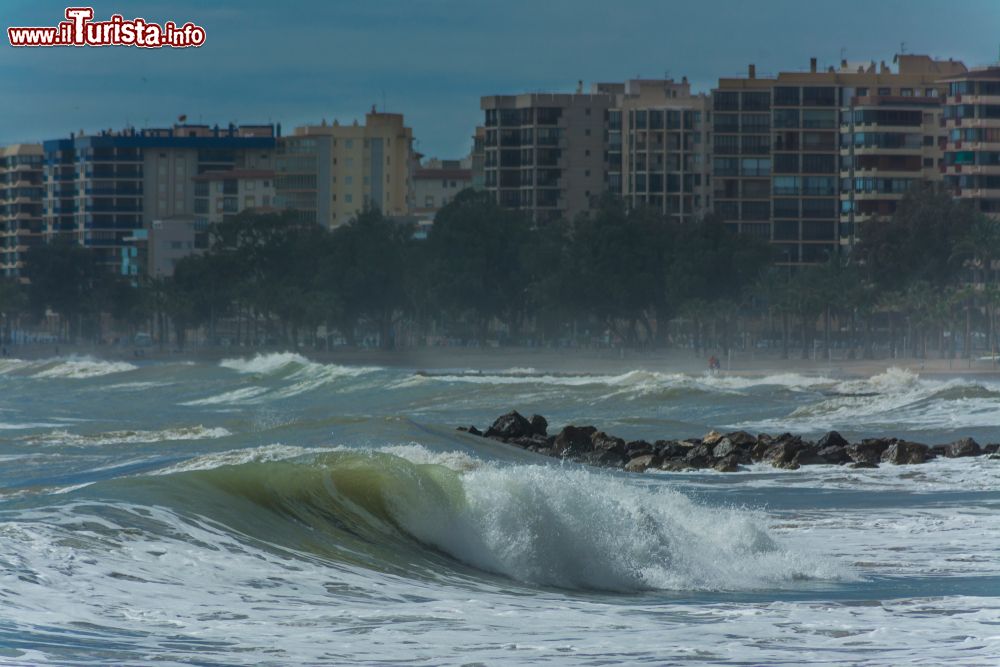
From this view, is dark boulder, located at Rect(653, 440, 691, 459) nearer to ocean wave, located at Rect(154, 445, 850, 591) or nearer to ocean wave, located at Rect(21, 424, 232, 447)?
ocean wave, located at Rect(21, 424, 232, 447)

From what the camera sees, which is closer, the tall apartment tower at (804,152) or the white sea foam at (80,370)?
the white sea foam at (80,370)

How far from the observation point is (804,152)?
175 metres

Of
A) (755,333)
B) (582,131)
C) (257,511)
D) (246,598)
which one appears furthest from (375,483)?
(582,131)

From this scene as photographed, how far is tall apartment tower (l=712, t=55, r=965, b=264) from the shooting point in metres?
170

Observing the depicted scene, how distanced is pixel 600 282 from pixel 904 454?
9789cm

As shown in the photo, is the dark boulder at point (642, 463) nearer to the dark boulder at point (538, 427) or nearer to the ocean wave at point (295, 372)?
the dark boulder at point (538, 427)

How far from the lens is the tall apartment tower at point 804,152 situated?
16988cm

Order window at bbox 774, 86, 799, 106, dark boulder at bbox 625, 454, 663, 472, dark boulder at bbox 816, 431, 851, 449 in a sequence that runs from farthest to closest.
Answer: window at bbox 774, 86, 799, 106, dark boulder at bbox 816, 431, 851, 449, dark boulder at bbox 625, 454, 663, 472

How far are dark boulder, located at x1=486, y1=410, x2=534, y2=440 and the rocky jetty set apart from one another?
2.15 m

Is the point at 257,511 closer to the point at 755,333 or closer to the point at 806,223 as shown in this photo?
the point at 755,333

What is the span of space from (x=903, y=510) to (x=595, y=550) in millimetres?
8408

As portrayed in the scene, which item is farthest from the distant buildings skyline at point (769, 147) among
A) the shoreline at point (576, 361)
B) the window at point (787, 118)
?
the shoreline at point (576, 361)

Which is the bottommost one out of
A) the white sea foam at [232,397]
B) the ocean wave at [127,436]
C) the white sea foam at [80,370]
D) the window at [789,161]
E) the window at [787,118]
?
the white sea foam at [80,370]

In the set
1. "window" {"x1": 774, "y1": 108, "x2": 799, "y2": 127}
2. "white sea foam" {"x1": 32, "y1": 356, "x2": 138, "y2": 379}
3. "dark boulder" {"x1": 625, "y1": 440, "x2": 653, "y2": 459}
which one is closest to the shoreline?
"white sea foam" {"x1": 32, "y1": 356, "x2": 138, "y2": 379}
